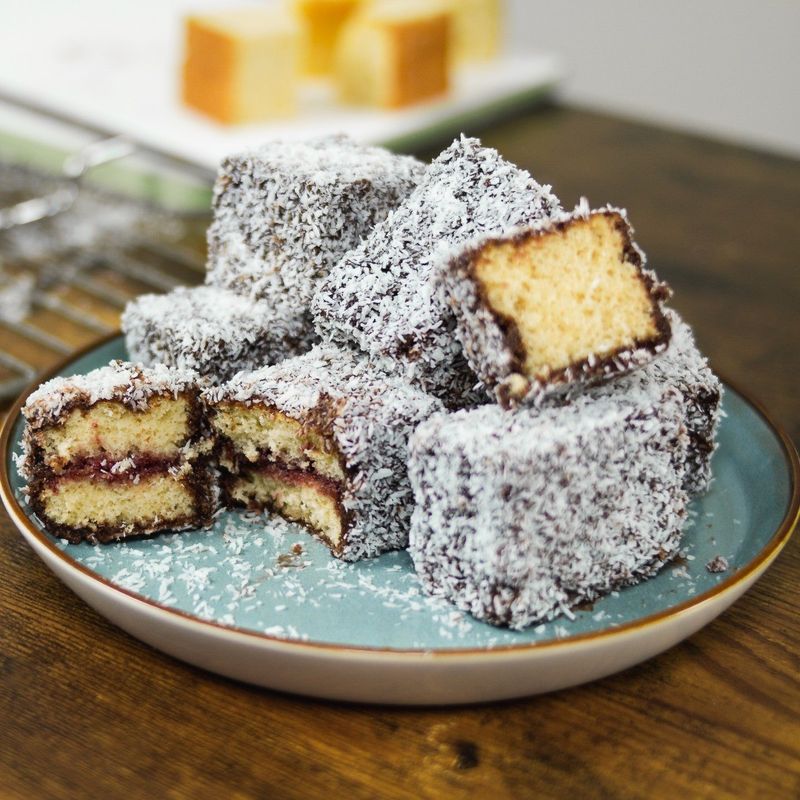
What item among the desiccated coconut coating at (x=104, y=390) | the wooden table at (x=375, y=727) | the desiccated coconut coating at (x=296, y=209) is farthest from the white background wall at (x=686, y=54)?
the wooden table at (x=375, y=727)

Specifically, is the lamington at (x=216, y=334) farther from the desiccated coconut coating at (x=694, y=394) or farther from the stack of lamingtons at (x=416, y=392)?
the desiccated coconut coating at (x=694, y=394)

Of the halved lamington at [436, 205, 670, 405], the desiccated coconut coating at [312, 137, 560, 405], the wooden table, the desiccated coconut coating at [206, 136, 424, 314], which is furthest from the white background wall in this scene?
the wooden table

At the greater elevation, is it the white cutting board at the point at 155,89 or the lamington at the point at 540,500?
the lamington at the point at 540,500

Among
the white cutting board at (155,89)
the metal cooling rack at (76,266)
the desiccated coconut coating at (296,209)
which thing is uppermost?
the desiccated coconut coating at (296,209)

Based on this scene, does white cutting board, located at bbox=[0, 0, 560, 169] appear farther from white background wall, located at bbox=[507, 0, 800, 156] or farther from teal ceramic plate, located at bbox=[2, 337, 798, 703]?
teal ceramic plate, located at bbox=[2, 337, 798, 703]

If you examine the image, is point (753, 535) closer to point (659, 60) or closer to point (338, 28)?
point (338, 28)

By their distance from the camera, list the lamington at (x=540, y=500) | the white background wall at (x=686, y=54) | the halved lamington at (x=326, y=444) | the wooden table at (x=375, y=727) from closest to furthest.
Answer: the wooden table at (x=375, y=727) → the lamington at (x=540, y=500) → the halved lamington at (x=326, y=444) → the white background wall at (x=686, y=54)
